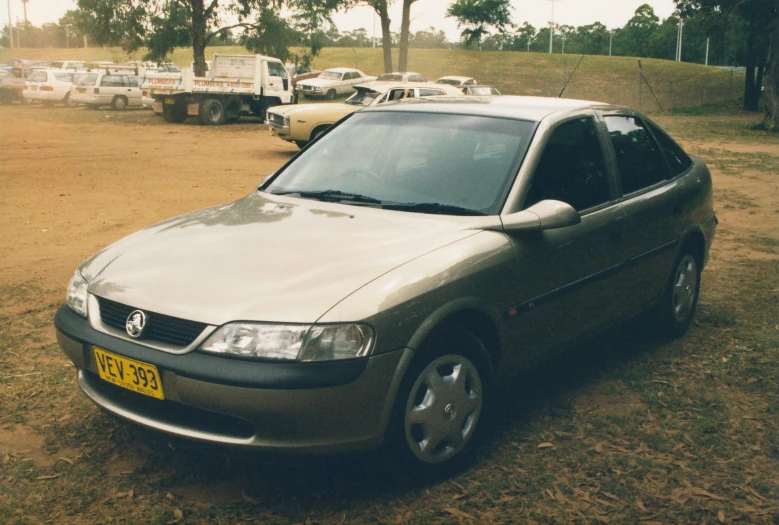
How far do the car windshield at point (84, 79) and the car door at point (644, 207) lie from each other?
1209 inches

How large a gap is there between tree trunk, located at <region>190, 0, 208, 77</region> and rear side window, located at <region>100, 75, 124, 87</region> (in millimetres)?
3397

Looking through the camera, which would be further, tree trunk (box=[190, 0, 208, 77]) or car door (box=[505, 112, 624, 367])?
tree trunk (box=[190, 0, 208, 77])

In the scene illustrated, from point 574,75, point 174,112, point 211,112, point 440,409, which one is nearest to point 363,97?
point 211,112

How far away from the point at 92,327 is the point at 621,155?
Answer: 302 cm

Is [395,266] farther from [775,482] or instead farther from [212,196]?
[212,196]

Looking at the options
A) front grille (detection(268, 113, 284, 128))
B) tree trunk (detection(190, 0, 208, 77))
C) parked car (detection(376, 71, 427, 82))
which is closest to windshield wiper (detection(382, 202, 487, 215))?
front grille (detection(268, 113, 284, 128))

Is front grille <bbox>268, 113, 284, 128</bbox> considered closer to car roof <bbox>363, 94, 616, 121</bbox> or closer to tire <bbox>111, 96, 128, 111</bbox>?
car roof <bbox>363, 94, 616, 121</bbox>

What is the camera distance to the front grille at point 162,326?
3.07 m

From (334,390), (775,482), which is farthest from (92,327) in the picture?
(775,482)

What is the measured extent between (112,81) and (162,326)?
31.2 meters

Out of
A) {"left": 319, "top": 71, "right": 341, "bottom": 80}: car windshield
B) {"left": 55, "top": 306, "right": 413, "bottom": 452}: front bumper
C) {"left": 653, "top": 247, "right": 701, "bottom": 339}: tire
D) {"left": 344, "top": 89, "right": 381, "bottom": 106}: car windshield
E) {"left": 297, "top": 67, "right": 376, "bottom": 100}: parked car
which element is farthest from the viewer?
{"left": 319, "top": 71, "right": 341, "bottom": 80}: car windshield

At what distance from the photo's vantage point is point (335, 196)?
4.19 metres

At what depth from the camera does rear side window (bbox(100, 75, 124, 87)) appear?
31.7 metres

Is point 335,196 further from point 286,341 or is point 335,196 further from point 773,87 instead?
point 773,87
